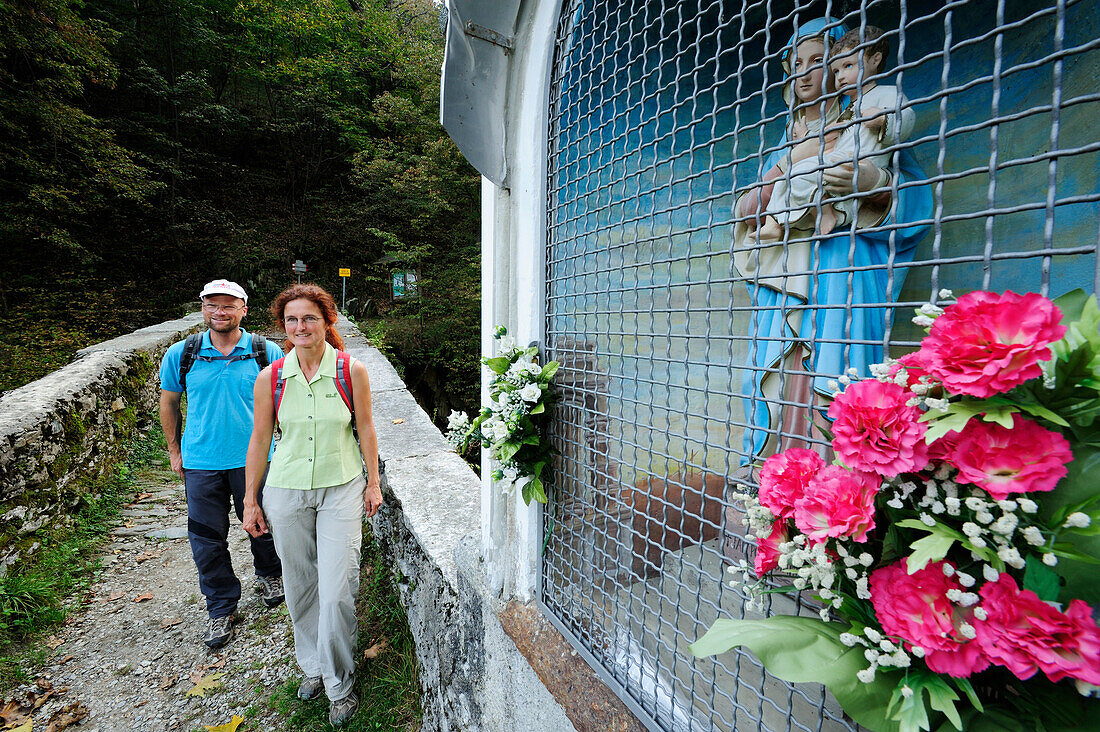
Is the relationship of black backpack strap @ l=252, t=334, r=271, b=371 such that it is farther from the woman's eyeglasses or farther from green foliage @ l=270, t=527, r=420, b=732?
green foliage @ l=270, t=527, r=420, b=732

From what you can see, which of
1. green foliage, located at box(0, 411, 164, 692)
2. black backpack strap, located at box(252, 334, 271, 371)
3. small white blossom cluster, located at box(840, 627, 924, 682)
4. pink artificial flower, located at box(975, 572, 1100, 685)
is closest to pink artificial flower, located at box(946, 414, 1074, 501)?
pink artificial flower, located at box(975, 572, 1100, 685)

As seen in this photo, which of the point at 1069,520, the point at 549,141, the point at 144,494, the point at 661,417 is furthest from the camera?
the point at 144,494

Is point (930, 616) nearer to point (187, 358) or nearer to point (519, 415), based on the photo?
point (519, 415)

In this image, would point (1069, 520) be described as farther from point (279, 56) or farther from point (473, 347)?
point (279, 56)

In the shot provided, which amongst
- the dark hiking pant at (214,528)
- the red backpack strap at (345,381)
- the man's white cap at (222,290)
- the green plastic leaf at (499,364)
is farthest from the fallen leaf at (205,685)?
the green plastic leaf at (499,364)

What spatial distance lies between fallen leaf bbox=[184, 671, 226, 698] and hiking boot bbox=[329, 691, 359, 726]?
815mm

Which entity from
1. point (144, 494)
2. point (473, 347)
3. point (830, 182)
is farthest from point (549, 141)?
point (473, 347)

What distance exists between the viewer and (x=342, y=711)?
8.73 ft

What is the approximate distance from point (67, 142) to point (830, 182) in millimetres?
16815

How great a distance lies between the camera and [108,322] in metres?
12.6

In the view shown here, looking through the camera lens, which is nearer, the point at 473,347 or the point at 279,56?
the point at 473,347

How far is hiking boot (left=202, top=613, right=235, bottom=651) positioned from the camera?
3.14m

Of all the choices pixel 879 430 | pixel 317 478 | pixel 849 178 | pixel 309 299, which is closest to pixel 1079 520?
pixel 879 430

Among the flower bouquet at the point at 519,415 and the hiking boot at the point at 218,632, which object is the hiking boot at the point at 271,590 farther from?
the flower bouquet at the point at 519,415
